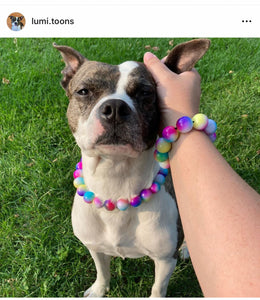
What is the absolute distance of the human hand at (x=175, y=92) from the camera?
1.64 metres

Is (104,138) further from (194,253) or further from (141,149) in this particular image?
(194,253)

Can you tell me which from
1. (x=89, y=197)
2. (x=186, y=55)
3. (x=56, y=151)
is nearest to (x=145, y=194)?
(x=89, y=197)

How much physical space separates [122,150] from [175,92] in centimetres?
43

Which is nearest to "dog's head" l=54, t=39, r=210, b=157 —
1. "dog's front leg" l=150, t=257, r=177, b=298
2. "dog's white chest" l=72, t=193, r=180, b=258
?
"dog's white chest" l=72, t=193, r=180, b=258

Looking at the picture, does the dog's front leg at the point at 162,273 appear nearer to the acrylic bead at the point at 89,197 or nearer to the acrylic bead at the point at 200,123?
the acrylic bead at the point at 89,197

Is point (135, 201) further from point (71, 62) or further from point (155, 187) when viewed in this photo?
point (71, 62)

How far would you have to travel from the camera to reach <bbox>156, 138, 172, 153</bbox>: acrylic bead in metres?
1.60

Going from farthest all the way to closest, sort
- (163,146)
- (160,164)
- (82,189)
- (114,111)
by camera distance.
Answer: (82,189) → (160,164) → (163,146) → (114,111)

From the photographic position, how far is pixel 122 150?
1568 mm
